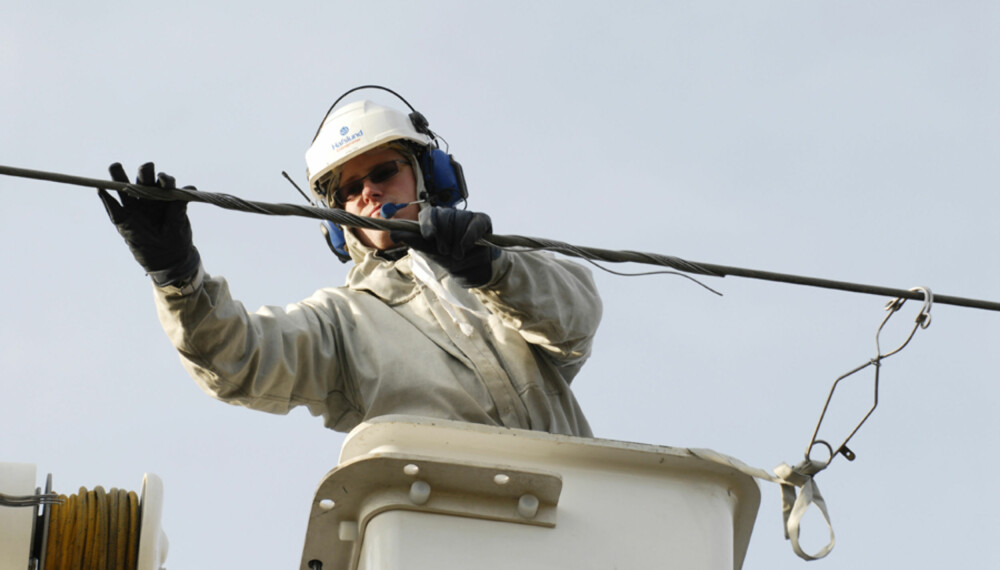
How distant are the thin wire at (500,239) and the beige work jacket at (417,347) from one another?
0.57 metres

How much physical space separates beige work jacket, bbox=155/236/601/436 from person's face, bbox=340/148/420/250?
293 mm

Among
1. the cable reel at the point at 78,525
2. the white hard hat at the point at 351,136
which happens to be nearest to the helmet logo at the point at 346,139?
the white hard hat at the point at 351,136

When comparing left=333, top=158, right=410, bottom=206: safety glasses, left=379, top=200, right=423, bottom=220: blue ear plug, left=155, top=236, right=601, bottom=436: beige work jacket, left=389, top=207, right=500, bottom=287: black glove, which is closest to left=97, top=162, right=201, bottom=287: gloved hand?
left=155, top=236, right=601, bottom=436: beige work jacket

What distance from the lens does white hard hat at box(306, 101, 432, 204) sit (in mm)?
6688

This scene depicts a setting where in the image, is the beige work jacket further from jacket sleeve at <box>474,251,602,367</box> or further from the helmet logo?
the helmet logo

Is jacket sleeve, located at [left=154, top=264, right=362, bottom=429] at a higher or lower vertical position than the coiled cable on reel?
higher

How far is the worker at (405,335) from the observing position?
18.4ft

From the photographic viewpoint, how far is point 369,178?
666 centimetres

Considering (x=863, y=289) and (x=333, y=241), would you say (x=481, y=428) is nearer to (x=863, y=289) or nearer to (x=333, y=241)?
(x=863, y=289)

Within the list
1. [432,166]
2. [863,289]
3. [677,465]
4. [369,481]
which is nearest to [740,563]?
[677,465]

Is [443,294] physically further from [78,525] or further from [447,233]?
[78,525]

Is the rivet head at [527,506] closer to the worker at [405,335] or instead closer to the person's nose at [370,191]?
the worker at [405,335]

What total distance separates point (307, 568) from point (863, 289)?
183cm

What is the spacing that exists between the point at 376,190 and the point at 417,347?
2.66 feet
